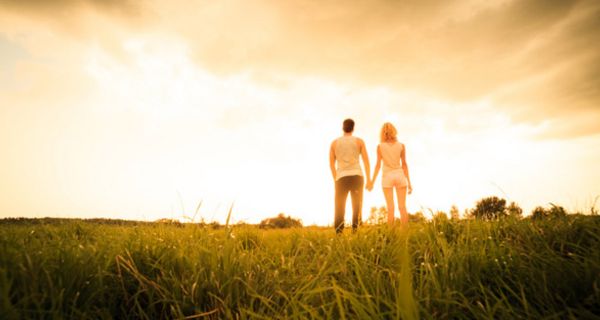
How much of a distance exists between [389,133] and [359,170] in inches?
67.0

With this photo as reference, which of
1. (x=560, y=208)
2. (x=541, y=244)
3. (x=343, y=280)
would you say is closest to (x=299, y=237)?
(x=343, y=280)

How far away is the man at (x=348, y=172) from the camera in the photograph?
782cm

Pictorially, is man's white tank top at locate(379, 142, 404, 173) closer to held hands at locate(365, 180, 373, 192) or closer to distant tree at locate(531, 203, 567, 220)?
held hands at locate(365, 180, 373, 192)

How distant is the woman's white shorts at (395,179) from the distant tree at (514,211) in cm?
373

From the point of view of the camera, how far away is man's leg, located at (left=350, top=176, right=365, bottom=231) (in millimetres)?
7820

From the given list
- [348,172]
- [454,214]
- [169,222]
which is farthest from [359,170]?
[169,222]

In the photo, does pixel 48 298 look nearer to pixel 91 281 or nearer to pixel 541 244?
pixel 91 281

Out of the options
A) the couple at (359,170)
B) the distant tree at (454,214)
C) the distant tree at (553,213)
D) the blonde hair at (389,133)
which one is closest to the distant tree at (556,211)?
the distant tree at (553,213)

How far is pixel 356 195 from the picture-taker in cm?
792

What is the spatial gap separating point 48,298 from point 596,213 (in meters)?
5.90

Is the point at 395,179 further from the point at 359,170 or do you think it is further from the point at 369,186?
the point at 359,170

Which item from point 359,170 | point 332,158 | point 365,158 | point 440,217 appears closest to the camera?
point 440,217

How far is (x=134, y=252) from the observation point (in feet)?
8.45

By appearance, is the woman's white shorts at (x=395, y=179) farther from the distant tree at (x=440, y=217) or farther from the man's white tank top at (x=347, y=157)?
the distant tree at (x=440, y=217)
